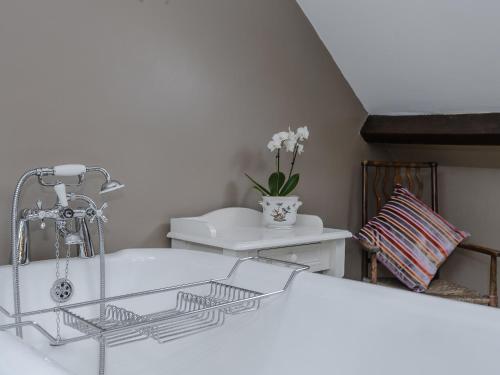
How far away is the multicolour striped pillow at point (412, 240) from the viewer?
2979 mm

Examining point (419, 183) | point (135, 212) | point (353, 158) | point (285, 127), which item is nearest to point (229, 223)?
point (135, 212)

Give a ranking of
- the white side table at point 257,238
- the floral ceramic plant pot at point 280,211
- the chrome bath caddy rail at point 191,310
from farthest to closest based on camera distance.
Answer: the floral ceramic plant pot at point 280,211 < the white side table at point 257,238 < the chrome bath caddy rail at point 191,310

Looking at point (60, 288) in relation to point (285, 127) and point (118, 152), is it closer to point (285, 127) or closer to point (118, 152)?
point (118, 152)

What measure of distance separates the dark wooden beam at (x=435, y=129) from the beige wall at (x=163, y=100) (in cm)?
23

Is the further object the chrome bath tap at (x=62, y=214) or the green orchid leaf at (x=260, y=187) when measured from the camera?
the green orchid leaf at (x=260, y=187)

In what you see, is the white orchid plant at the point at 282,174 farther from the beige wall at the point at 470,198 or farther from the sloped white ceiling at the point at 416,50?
the beige wall at the point at 470,198

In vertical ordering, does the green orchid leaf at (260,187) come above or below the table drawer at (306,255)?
above

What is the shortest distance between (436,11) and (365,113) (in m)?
0.89

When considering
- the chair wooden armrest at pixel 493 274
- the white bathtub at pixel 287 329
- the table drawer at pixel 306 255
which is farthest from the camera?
the chair wooden armrest at pixel 493 274

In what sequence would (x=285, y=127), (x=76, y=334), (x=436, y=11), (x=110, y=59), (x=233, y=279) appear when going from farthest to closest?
(x=285, y=127), (x=436, y=11), (x=110, y=59), (x=233, y=279), (x=76, y=334)

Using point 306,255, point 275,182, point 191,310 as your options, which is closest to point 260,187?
point 275,182

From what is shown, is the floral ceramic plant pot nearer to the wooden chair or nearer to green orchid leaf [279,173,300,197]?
green orchid leaf [279,173,300,197]

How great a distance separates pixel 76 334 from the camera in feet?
6.42

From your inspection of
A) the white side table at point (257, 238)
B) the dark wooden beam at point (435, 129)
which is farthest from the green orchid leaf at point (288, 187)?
the dark wooden beam at point (435, 129)
